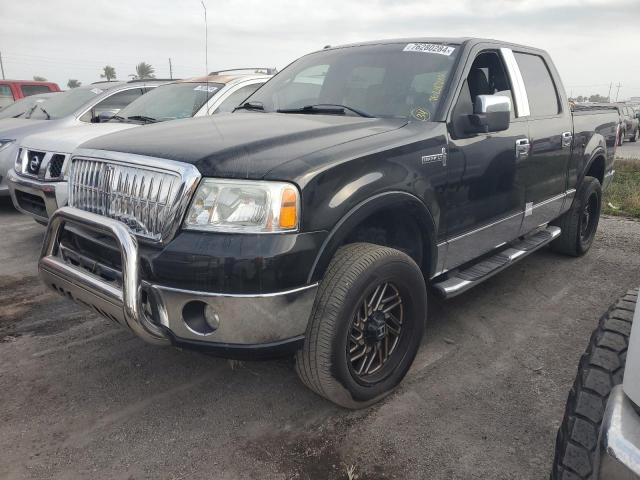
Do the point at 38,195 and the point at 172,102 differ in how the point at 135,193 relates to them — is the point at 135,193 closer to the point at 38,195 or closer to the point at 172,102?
the point at 38,195

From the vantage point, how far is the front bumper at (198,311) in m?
2.12

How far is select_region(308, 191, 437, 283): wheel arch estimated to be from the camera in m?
2.28

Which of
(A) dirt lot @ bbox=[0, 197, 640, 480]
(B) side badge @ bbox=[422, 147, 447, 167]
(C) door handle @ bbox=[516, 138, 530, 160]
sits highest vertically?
(B) side badge @ bbox=[422, 147, 447, 167]

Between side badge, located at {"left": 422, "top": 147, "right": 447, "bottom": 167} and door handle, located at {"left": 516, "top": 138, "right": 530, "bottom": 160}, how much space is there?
95 cm

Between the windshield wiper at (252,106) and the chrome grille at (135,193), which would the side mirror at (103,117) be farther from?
the chrome grille at (135,193)

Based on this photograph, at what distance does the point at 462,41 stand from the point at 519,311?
1991mm

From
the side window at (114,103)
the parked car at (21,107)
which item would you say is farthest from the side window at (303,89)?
the parked car at (21,107)

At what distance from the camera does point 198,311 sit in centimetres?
221

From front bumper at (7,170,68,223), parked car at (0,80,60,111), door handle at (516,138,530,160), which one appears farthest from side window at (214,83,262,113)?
parked car at (0,80,60,111)

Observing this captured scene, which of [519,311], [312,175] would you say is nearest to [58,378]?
[312,175]

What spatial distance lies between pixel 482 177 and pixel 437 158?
53 cm

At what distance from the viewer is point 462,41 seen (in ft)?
11.1

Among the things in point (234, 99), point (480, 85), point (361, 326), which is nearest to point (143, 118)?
point (234, 99)

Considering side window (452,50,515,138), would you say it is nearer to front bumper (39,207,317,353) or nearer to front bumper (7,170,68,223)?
front bumper (39,207,317,353)
